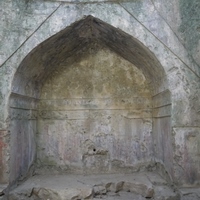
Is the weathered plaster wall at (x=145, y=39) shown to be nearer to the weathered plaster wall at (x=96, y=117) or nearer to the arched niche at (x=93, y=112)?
the arched niche at (x=93, y=112)

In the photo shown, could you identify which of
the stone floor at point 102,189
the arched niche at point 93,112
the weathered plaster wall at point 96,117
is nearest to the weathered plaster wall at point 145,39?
the stone floor at point 102,189

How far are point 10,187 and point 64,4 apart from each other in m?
3.01

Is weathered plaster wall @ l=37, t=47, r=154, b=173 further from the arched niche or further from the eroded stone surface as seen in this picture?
the eroded stone surface

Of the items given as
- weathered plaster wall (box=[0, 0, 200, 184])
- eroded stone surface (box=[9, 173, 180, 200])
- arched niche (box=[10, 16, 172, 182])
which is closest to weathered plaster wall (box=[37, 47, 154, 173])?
arched niche (box=[10, 16, 172, 182])

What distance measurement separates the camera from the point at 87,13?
14.6ft

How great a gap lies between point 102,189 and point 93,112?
5.42 feet

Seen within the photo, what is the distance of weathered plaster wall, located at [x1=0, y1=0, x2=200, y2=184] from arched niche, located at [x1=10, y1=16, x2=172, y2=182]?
0.85m

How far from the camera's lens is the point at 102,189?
4.59 m

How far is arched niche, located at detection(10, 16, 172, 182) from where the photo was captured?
5504 millimetres

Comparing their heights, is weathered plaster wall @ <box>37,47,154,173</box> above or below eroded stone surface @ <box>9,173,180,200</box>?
above

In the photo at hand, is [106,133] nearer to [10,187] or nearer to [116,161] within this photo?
[116,161]

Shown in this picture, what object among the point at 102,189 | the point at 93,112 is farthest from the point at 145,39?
the point at 102,189

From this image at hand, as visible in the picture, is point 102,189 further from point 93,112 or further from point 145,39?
point 145,39

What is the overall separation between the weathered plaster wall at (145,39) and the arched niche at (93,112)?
2.79 ft
